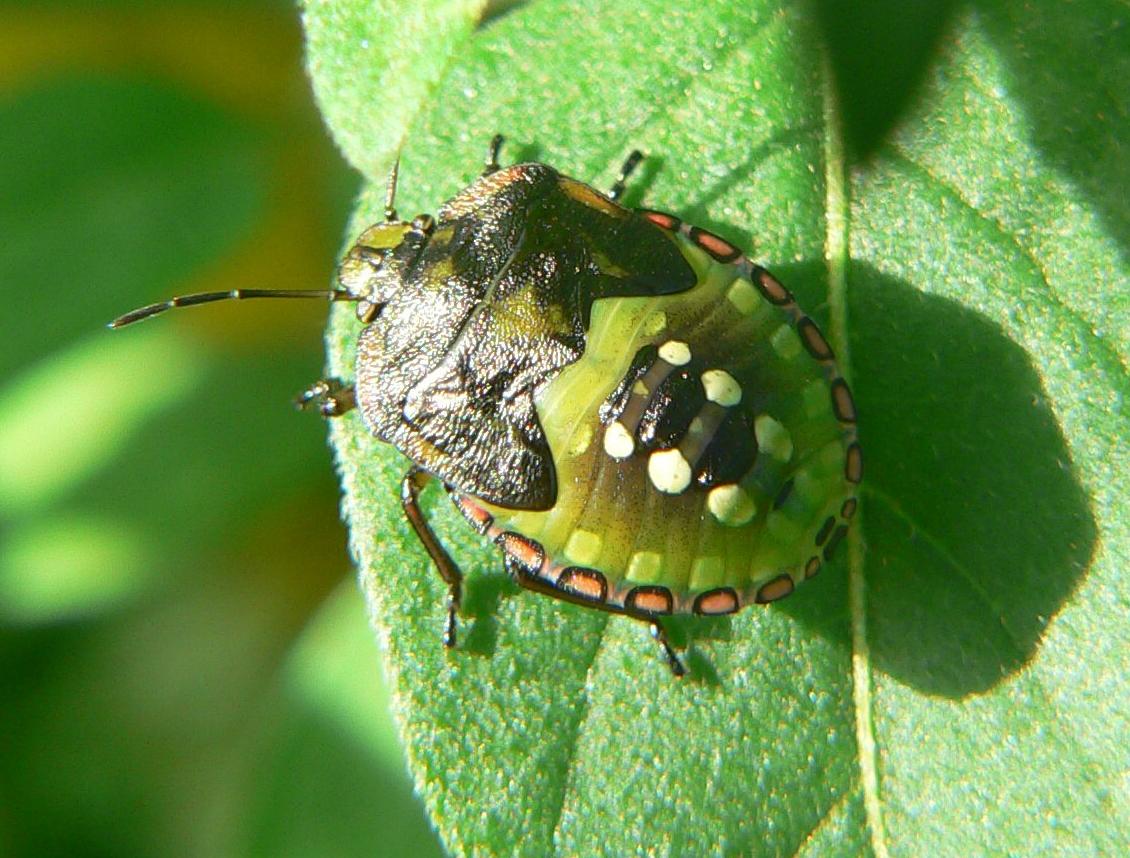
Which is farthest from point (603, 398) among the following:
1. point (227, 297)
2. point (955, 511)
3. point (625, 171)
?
point (227, 297)

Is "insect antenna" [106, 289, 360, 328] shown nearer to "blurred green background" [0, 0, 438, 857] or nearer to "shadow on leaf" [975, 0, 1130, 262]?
"blurred green background" [0, 0, 438, 857]

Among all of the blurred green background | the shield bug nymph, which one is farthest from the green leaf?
the blurred green background

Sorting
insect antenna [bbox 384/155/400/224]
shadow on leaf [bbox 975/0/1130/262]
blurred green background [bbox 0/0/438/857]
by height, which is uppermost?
shadow on leaf [bbox 975/0/1130/262]

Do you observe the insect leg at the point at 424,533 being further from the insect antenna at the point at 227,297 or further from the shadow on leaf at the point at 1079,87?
the shadow on leaf at the point at 1079,87

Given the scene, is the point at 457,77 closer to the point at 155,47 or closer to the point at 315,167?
the point at 315,167

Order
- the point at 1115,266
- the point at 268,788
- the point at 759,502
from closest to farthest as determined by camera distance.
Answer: the point at 759,502, the point at 1115,266, the point at 268,788

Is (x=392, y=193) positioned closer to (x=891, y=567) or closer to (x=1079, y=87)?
(x=891, y=567)

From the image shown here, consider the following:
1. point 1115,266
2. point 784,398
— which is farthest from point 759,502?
point 1115,266
